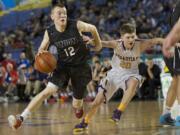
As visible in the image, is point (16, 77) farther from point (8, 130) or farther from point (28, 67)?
point (8, 130)

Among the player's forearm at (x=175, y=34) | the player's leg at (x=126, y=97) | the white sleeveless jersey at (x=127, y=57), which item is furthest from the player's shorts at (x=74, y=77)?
the player's forearm at (x=175, y=34)

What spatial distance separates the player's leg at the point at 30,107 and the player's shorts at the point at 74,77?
0.32 ft

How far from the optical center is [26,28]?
73.6 feet

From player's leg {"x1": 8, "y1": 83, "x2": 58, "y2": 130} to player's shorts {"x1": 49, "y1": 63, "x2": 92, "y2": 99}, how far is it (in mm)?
97

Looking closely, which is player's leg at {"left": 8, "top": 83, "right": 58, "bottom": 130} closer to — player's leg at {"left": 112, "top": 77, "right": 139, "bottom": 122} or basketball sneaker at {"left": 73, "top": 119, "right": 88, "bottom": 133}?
basketball sneaker at {"left": 73, "top": 119, "right": 88, "bottom": 133}

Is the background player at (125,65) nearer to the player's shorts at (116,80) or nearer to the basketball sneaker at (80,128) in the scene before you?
the player's shorts at (116,80)

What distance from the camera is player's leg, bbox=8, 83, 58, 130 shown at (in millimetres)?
6223

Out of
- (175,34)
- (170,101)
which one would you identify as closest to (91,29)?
(170,101)

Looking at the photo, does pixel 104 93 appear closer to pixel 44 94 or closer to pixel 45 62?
pixel 44 94

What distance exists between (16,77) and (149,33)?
470 cm

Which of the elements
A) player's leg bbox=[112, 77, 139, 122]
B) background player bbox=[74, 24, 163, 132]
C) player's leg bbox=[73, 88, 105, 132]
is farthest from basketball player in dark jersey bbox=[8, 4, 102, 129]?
player's leg bbox=[112, 77, 139, 122]

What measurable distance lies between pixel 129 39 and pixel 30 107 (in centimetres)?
182

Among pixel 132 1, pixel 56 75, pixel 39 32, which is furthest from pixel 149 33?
pixel 56 75

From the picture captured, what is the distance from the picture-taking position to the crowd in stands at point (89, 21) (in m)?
16.4
